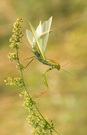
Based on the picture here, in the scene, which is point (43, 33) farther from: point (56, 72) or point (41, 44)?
point (56, 72)

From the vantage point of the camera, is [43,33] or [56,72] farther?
[56,72]

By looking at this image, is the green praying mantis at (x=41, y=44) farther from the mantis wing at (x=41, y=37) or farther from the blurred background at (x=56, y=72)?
the blurred background at (x=56, y=72)

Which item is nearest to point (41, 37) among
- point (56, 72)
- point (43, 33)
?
point (43, 33)

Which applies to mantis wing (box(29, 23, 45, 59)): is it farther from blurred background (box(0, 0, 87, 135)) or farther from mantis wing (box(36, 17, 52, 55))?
blurred background (box(0, 0, 87, 135))

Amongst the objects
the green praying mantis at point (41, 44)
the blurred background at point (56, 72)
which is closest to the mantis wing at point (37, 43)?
the green praying mantis at point (41, 44)

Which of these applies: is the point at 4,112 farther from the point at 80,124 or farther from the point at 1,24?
the point at 1,24

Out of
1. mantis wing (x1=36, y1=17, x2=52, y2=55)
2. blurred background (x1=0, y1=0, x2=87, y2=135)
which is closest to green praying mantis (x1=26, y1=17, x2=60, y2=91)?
mantis wing (x1=36, y1=17, x2=52, y2=55)

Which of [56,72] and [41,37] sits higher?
[56,72]

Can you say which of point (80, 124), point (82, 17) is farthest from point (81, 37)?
point (80, 124)

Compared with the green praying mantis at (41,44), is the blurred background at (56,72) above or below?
above
